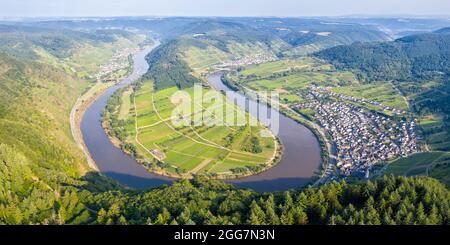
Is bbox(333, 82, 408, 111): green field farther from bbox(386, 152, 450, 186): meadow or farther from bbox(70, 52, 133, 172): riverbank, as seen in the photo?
bbox(70, 52, 133, 172): riverbank

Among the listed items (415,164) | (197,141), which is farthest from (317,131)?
(197,141)

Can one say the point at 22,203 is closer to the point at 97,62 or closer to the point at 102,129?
the point at 102,129

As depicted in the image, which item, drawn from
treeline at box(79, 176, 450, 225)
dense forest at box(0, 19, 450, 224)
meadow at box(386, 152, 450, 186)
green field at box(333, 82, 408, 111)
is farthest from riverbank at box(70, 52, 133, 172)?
green field at box(333, 82, 408, 111)

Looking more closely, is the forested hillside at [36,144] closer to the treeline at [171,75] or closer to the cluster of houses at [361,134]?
the treeline at [171,75]

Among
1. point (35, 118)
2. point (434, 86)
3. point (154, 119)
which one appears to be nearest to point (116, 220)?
point (35, 118)

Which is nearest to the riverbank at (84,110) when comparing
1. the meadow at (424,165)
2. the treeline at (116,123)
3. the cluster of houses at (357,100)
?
the treeline at (116,123)
